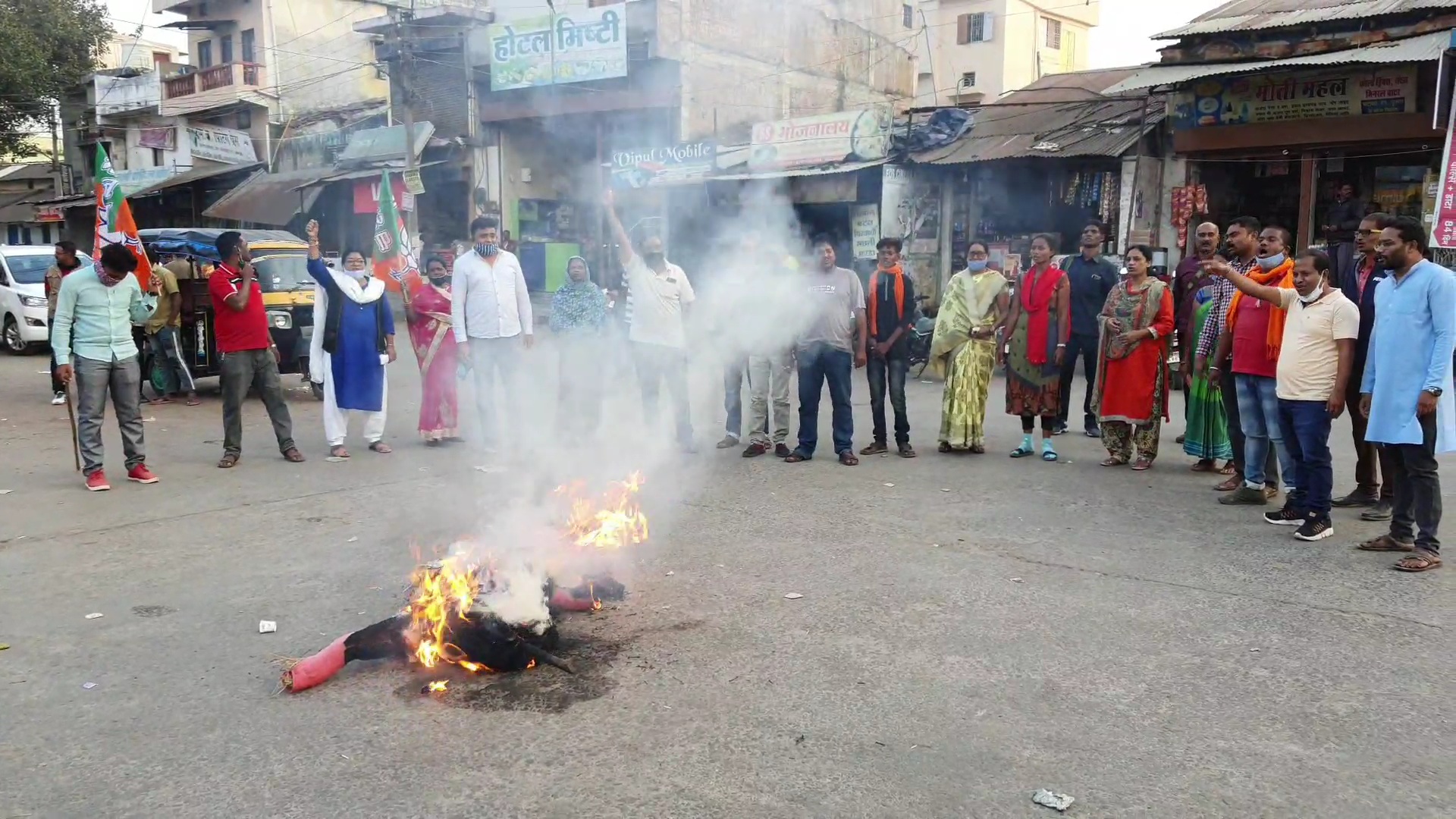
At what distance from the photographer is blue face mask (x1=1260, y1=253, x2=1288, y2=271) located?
21.6 ft

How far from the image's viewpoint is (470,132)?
46.6ft

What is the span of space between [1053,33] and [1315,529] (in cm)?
3961

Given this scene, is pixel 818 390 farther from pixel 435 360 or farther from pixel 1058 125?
pixel 1058 125

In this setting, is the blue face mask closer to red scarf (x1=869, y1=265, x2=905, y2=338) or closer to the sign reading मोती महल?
red scarf (x1=869, y1=265, x2=905, y2=338)

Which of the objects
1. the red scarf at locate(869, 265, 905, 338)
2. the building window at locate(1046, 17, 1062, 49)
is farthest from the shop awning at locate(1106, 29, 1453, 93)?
the building window at locate(1046, 17, 1062, 49)

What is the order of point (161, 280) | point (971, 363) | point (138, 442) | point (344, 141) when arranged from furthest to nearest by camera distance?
point (344, 141) < point (161, 280) < point (971, 363) < point (138, 442)

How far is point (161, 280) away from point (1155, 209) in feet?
41.1

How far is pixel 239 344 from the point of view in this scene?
26.3 ft

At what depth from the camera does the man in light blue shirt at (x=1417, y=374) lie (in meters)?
5.21

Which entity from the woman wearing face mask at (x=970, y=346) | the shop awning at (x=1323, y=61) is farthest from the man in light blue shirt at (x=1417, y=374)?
the shop awning at (x=1323, y=61)

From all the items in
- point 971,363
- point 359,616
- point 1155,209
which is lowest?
point 359,616

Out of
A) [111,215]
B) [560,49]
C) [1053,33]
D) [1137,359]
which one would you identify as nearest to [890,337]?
[1137,359]

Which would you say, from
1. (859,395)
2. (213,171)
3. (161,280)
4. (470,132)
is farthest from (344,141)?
(859,395)

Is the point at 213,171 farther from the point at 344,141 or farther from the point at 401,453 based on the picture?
the point at 401,453
